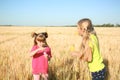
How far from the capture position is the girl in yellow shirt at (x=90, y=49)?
3.32 metres

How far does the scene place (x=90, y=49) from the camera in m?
3.30

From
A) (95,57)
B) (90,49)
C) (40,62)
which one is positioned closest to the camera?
(90,49)

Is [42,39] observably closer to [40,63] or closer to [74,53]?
[40,63]

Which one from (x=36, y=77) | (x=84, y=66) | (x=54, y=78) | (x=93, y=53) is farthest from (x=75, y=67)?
(x=93, y=53)

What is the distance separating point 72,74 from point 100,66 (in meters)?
1.57

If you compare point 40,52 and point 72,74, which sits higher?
point 40,52

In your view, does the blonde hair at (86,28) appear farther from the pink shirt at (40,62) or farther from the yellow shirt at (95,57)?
the pink shirt at (40,62)

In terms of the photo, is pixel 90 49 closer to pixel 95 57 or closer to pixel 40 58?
pixel 95 57

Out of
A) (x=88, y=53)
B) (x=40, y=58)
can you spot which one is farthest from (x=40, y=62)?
(x=88, y=53)

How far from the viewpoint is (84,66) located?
215 inches

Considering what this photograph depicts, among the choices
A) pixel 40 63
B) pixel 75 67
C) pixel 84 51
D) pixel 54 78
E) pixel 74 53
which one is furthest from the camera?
pixel 75 67

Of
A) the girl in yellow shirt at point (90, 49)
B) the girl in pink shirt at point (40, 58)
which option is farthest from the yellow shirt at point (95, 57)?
the girl in pink shirt at point (40, 58)

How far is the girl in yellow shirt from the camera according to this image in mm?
3322

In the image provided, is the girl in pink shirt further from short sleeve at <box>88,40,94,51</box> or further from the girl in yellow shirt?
short sleeve at <box>88,40,94,51</box>
